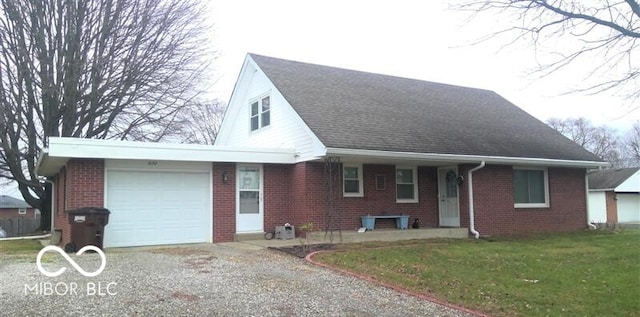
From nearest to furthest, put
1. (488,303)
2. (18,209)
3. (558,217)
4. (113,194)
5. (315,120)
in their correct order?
(488,303)
(113,194)
(315,120)
(558,217)
(18,209)

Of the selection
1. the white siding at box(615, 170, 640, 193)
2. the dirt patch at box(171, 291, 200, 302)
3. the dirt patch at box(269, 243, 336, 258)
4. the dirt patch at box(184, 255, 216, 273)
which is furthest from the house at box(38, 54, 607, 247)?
the white siding at box(615, 170, 640, 193)

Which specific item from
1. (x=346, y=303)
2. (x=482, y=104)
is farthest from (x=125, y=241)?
(x=482, y=104)

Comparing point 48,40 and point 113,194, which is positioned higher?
point 48,40

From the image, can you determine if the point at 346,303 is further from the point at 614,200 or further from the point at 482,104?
the point at 614,200

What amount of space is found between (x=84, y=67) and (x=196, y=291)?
613 inches

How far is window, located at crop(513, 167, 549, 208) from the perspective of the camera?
17578 mm

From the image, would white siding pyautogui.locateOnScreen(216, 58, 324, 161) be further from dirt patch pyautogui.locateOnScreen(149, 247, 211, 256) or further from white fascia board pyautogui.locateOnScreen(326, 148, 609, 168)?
dirt patch pyautogui.locateOnScreen(149, 247, 211, 256)

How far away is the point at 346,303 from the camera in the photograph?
6887 mm

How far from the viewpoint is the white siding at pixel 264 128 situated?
1456cm

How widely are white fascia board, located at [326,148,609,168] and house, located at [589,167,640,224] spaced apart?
20.1 meters

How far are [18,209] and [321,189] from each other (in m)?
61.2

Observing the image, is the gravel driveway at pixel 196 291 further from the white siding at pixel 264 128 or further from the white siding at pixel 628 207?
the white siding at pixel 628 207

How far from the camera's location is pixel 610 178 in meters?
37.8

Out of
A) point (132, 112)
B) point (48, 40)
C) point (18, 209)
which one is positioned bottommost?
point (18, 209)
